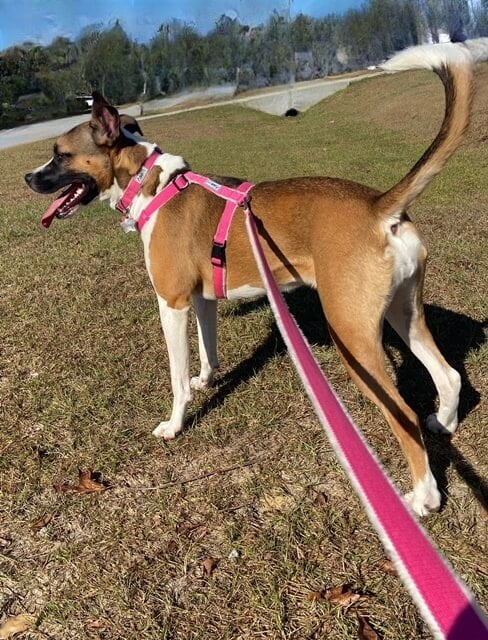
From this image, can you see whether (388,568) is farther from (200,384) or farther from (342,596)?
(200,384)

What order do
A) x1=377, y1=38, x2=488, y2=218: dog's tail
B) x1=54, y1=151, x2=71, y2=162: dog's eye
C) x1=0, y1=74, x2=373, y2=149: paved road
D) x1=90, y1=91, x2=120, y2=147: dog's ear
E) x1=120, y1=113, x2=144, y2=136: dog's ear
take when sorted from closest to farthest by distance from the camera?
1. x1=377, y1=38, x2=488, y2=218: dog's tail
2. x1=90, y1=91, x2=120, y2=147: dog's ear
3. x1=54, y1=151, x2=71, y2=162: dog's eye
4. x1=120, y1=113, x2=144, y2=136: dog's ear
5. x1=0, y1=74, x2=373, y2=149: paved road

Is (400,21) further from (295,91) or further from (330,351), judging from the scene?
(330,351)

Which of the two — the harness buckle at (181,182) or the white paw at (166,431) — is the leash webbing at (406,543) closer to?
the white paw at (166,431)

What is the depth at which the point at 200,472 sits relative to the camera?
3580 mm

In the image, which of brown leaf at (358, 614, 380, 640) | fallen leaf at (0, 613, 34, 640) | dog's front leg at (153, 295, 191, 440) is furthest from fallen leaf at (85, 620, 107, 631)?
dog's front leg at (153, 295, 191, 440)

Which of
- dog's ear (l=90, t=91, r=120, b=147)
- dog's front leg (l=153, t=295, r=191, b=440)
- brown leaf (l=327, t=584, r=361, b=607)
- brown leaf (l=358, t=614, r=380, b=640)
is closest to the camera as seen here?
brown leaf (l=358, t=614, r=380, b=640)

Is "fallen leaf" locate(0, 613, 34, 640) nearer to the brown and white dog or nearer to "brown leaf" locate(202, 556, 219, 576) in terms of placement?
"brown leaf" locate(202, 556, 219, 576)

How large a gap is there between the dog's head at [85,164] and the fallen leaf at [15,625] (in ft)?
8.12

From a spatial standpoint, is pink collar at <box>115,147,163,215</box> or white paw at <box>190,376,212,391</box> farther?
white paw at <box>190,376,212,391</box>

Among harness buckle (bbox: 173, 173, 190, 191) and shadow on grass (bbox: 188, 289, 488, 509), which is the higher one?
harness buckle (bbox: 173, 173, 190, 191)

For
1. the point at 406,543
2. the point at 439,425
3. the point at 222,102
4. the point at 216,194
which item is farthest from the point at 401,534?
the point at 222,102

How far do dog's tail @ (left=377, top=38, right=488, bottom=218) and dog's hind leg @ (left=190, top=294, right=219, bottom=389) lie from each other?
1.76 metres

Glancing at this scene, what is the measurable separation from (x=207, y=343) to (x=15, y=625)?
225cm

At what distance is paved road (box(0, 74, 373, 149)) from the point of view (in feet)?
111
